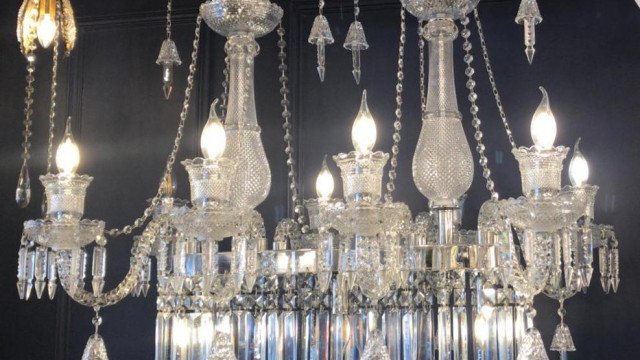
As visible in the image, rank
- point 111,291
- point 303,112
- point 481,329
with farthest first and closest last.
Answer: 1. point 303,112
2. point 111,291
3. point 481,329

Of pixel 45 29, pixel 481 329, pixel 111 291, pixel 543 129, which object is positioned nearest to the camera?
pixel 543 129

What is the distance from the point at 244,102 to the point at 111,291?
64cm

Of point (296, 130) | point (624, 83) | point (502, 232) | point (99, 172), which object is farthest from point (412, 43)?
point (502, 232)

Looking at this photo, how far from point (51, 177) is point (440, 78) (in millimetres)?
941

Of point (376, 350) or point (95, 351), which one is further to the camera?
point (95, 351)

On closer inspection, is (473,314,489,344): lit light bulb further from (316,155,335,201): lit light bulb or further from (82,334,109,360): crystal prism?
(82,334,109,360): crystal prism

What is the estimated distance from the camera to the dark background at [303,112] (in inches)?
163

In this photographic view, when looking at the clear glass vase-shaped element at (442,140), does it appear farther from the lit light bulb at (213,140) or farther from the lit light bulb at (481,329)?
the lit light bulb at (213,140)

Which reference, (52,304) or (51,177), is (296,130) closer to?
(52,304)

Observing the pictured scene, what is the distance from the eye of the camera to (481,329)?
254 centimetres

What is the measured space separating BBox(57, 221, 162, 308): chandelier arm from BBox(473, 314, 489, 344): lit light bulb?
90cm

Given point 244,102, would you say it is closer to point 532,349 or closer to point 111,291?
point 111,291

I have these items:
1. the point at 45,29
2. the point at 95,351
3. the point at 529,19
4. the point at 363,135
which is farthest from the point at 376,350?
the point at 45,29

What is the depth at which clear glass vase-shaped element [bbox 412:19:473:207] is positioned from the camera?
2.33 meters
